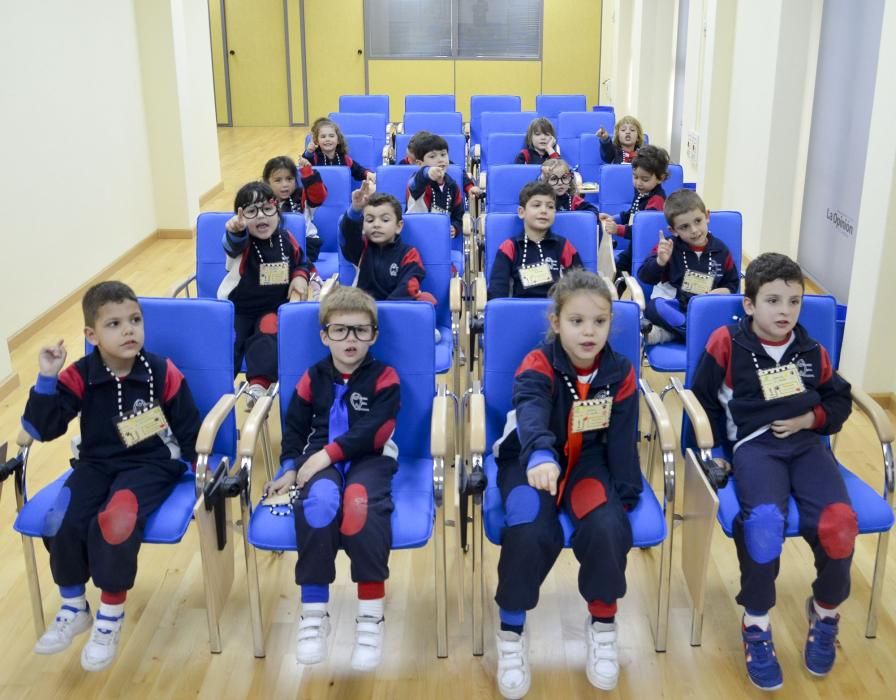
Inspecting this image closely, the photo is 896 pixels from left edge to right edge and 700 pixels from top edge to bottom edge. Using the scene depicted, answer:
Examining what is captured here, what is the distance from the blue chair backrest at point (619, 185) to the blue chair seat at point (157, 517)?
3.18 metres

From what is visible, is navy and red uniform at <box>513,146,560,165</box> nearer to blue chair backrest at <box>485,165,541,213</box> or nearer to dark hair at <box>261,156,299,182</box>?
blue chair backrest at <box>485,165,541,213</box>

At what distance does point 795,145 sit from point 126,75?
490 cm

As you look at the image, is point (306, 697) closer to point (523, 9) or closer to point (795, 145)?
point (795, 145)

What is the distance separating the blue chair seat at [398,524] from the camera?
2.55 metres

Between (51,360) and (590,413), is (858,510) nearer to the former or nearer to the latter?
(590,413)

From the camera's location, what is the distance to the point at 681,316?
3.81 m

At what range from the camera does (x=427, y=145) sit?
5621 mm

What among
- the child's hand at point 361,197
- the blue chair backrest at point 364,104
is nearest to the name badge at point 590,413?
the child's hand at point 361,197

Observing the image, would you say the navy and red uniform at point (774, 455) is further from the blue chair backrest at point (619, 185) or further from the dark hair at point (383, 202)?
the blue chair backrest at point (619, 185)

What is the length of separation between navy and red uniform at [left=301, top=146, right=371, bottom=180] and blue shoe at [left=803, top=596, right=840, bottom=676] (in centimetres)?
437

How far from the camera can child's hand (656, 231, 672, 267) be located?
3963mm

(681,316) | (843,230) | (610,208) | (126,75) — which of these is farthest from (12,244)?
(843,230)

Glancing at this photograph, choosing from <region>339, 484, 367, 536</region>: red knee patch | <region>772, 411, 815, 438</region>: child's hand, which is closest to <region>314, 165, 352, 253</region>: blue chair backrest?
<region>339, 484, 367, 536</region>: red knee patch

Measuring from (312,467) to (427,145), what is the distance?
330 centimetres
